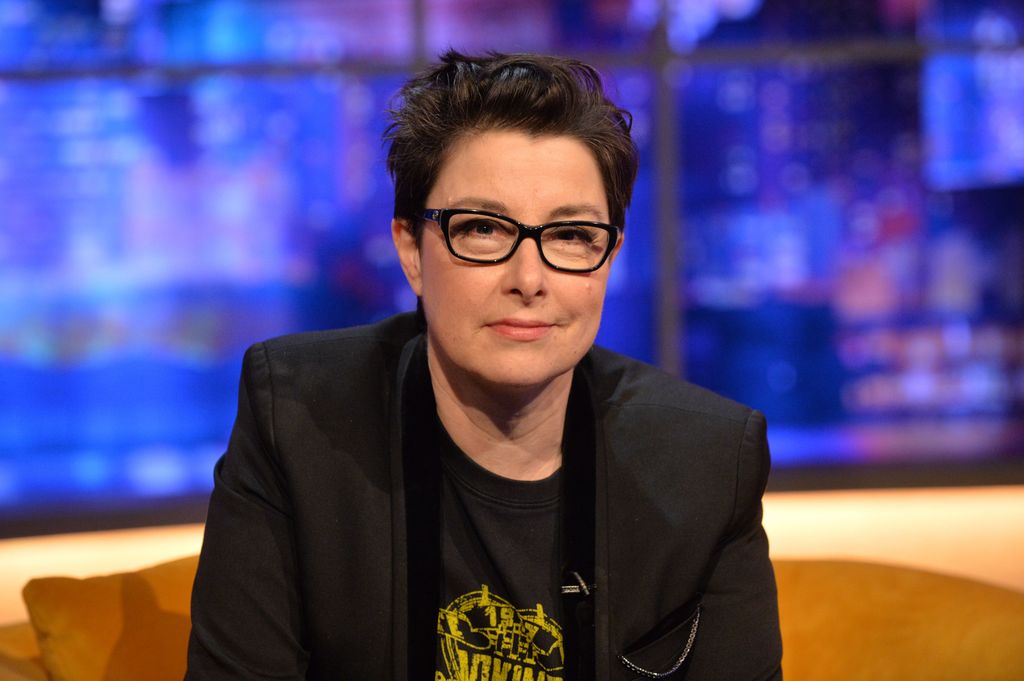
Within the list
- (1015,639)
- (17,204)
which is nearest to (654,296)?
(17,204)

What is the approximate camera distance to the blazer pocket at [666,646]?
63.5 inches

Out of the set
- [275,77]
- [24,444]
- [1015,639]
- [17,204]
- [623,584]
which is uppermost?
[275,77]

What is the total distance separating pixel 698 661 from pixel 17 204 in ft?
14.5

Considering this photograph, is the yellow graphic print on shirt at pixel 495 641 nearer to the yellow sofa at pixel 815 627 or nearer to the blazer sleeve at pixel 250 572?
the blazer sleeve at pixel 250 572

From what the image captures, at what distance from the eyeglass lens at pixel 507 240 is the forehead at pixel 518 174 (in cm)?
3

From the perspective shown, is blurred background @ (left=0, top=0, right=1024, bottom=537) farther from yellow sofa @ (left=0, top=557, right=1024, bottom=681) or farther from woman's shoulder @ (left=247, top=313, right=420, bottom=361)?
woman's shoulder @ (left=247, top=313, right=420, bottom=361)

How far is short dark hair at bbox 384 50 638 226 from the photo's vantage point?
163 cm

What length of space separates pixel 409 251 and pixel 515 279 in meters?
0.28

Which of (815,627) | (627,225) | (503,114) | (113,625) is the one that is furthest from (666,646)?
(627,225)

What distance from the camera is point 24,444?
200 inches

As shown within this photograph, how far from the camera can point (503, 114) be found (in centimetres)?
164

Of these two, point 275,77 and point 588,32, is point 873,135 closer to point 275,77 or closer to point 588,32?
point 588,32

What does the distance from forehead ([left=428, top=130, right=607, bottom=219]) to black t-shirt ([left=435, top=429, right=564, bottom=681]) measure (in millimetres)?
419

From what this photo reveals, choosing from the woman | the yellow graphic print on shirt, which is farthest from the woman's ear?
the yellow graphic print on shirt
